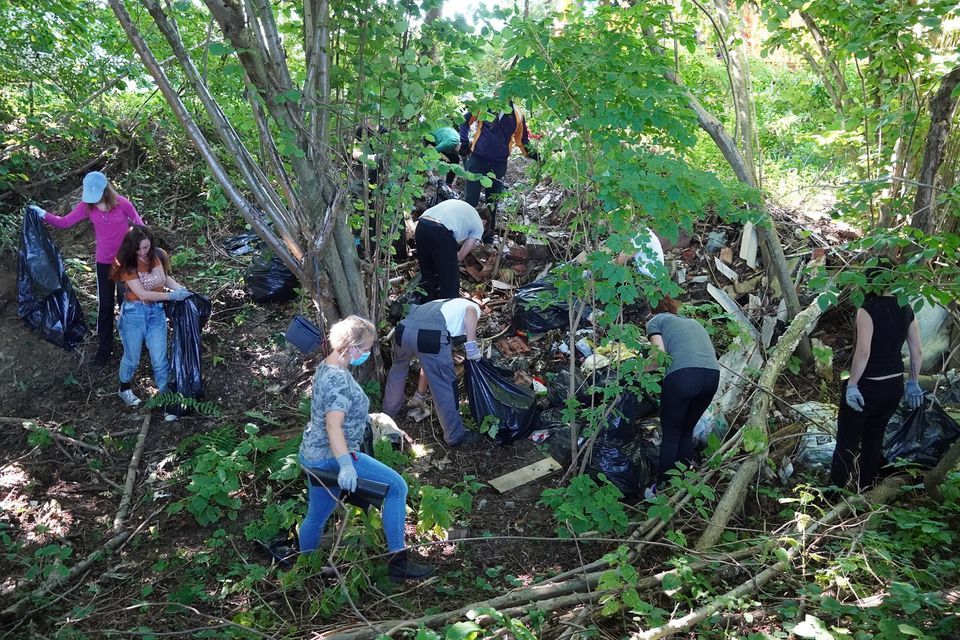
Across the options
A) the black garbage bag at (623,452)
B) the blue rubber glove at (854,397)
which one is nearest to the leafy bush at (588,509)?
the black garbage bag at (623,452)

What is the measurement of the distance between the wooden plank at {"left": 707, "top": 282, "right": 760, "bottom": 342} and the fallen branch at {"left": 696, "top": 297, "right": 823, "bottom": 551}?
370 millimetres

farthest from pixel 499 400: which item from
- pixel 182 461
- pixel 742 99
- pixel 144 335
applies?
pixel 742 99

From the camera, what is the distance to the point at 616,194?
3.46m

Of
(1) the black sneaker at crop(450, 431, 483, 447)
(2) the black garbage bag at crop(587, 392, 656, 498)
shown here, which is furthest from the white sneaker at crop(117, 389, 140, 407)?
(2) the black garbage bag at crop(587, 392, 656, 498)

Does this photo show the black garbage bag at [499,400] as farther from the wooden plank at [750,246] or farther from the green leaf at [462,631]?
the wooden plank at [750,246]

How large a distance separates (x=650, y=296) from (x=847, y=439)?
1.59 m

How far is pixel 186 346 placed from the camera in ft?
16.0

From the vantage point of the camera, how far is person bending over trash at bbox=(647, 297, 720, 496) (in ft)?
12.5

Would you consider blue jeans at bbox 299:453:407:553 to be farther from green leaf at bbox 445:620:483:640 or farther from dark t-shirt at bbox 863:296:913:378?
dark t-shirt at bbox 863:296:913:378

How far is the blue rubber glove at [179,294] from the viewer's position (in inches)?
187

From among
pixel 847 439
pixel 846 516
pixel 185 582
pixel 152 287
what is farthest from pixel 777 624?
pixel 152 287

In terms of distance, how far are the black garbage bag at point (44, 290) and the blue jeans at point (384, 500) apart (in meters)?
3.29

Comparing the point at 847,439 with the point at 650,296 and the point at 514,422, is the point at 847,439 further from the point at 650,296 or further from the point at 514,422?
the point at 514,422

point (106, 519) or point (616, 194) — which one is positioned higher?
point (616, 194)
